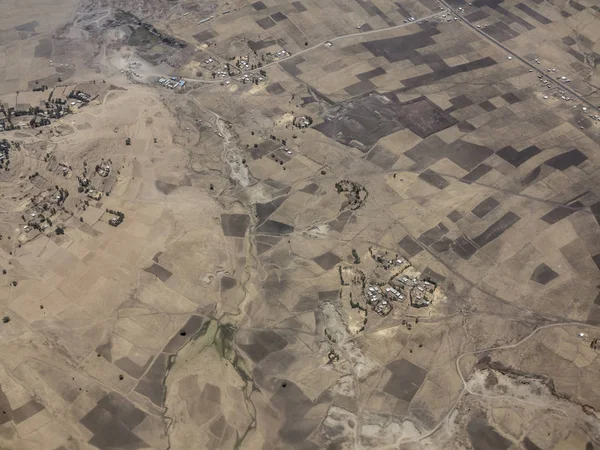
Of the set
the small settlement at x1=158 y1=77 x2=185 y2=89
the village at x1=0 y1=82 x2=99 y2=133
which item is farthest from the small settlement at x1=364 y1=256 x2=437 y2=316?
the village at x1=0 y1=82 x2=99 y2=133

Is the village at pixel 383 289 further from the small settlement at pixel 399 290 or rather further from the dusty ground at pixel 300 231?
the dusty ground at pixel 300 231

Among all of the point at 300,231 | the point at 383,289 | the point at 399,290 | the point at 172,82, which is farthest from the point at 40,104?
the point at 399,290

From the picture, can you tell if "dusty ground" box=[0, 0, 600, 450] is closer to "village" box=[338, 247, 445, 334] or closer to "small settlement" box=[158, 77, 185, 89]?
"village" box=[338, 247, 445, 334]

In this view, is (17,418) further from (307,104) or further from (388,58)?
(388,58)

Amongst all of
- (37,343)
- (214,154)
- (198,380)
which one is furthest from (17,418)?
(214,154)

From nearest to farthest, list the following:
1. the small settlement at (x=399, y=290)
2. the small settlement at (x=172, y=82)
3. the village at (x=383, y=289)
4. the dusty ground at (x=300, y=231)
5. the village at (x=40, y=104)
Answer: the dusty ground at (x=300, y=231) → the village at (x=383, y=289) → the small settlement at (x=399, y=290) → the village at (x=40, y=104) → the small settlement at (x=172, y=82)

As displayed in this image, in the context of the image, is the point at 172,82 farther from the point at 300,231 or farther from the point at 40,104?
the point at 300,231

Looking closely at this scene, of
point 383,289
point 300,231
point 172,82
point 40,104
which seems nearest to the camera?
point 383,289

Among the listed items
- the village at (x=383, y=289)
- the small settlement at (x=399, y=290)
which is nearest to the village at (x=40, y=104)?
the village at (x=383, y=289)
